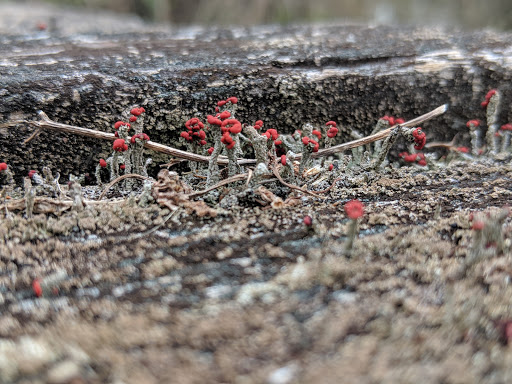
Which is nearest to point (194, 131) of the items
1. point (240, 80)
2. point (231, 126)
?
point (231, 126)

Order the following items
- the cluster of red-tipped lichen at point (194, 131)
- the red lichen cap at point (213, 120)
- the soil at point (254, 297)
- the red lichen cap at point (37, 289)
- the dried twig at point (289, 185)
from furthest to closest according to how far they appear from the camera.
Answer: the cluster of red-tipped lichen at point (194, 131)
the dried twig at point (289, 185)
the red lichen cap at point (213, 120)
the red lichen cap at point (37, 289)
the soil at point (254, 297)

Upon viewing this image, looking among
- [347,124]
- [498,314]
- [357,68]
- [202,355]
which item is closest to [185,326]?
[202,355]

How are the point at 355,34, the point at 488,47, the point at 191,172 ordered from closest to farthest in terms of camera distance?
the point at 191,172 → the point at 488,47 → the point at 355,34

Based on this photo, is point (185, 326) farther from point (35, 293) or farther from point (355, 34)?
point (355, 34)

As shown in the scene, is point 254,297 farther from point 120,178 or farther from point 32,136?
point 32,136

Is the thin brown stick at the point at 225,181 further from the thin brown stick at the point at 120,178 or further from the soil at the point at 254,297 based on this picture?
the thin brown stick at the point at 120,178

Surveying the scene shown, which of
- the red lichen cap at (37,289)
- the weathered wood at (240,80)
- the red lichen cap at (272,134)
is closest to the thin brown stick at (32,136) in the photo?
the weathered wood at (240,80)
